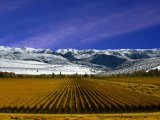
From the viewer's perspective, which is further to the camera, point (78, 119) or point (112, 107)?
point (112, 107)

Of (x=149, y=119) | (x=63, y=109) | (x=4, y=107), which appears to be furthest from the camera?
(x=4, y=107)

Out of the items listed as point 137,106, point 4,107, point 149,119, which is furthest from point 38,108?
point 149,119

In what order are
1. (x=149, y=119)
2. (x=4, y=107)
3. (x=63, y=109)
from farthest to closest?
(x=4, y=107), (x=63, y=109), (x=149, y=119)

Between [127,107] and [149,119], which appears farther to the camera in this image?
[127,107]

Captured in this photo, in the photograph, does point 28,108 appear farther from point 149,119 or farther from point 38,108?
point 149,119

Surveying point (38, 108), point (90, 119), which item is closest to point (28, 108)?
point (38, 108)

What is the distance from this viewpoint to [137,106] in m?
35.2

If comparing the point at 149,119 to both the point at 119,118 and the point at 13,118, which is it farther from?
the point at 13,118

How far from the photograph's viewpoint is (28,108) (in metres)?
35.0

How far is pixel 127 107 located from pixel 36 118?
11341 millimetres

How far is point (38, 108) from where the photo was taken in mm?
34781

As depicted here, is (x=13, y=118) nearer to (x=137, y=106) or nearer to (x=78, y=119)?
(x=78, y=119)

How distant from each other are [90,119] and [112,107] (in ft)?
31.1

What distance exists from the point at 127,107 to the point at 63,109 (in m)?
6.47
